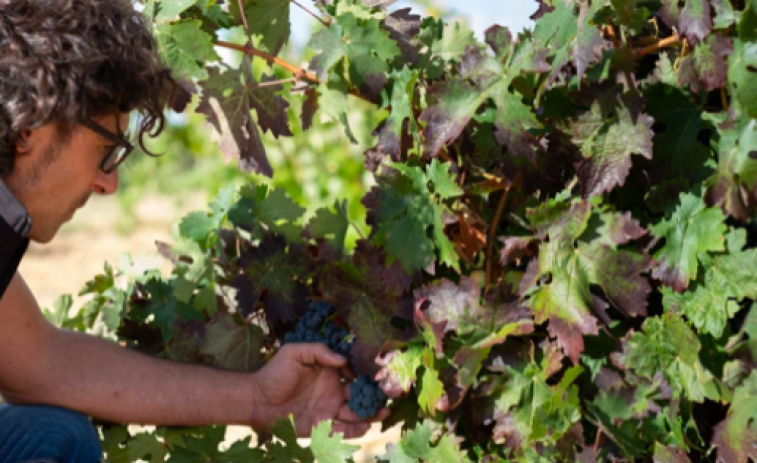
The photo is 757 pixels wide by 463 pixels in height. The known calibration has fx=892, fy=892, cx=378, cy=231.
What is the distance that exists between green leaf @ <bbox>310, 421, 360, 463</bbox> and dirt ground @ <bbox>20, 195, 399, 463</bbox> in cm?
393

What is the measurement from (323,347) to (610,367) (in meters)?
0.64

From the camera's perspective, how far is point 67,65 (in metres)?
1.87

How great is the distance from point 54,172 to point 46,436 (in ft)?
1.94

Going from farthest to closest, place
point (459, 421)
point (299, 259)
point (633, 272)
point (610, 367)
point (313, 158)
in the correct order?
point (313, 158) → point (299, 259) → point (459, 421) → point (610, 367) → point (633, 272)

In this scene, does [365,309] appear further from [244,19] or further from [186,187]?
[186,187]

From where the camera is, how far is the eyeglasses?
191cm

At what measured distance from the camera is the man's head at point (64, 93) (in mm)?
1834

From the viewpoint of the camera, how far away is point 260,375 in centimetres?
213

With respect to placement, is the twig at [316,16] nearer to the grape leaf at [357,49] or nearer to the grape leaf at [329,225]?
the grape leaf at [357,49]

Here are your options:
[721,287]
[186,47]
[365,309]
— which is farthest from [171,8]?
[721,287]

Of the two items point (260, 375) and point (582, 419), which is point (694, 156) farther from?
point (260, 375)

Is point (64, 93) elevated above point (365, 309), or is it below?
above

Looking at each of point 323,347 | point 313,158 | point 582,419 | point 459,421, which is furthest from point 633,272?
point 313,158

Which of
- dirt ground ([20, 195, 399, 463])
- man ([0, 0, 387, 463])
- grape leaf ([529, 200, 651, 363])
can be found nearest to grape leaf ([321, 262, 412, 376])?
man ([0, 0, 387, 463])
